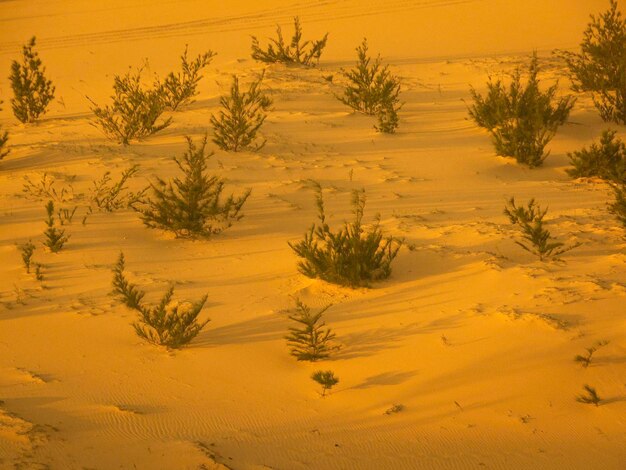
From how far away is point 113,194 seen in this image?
6699 millimetres

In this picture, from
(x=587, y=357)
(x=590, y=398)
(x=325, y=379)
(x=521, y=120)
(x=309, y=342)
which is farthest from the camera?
(x=521, y=120)

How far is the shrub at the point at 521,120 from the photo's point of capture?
8.07 meters

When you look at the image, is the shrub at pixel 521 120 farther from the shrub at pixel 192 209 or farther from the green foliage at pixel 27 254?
the green foliage at pixel 27 254

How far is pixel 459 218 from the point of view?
6.50 meters

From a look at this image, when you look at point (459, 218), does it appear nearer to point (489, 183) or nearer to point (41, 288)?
point (489, 183)

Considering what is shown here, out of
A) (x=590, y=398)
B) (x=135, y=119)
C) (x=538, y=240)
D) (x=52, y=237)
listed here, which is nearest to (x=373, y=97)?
(x=135, y=119)

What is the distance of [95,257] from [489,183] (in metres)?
3.76

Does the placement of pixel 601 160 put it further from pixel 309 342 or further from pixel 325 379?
pixel 325 379

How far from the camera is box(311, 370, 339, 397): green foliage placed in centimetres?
397

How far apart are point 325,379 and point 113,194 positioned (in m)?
3.42

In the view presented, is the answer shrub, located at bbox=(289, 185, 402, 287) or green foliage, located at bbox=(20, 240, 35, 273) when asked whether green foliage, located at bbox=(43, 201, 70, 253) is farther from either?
shrub, located at bbox=(289, 185, 402, 287)

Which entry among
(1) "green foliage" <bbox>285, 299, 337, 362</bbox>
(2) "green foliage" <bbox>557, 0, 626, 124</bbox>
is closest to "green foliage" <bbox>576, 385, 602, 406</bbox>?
(1) "green foliage" <bbox>285, 299, 337, 362</bbox>

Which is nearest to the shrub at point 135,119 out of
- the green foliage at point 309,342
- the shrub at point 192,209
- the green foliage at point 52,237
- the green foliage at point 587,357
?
the shrub at point 192,209

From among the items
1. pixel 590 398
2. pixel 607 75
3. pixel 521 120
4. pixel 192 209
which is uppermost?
pixel 607 75
